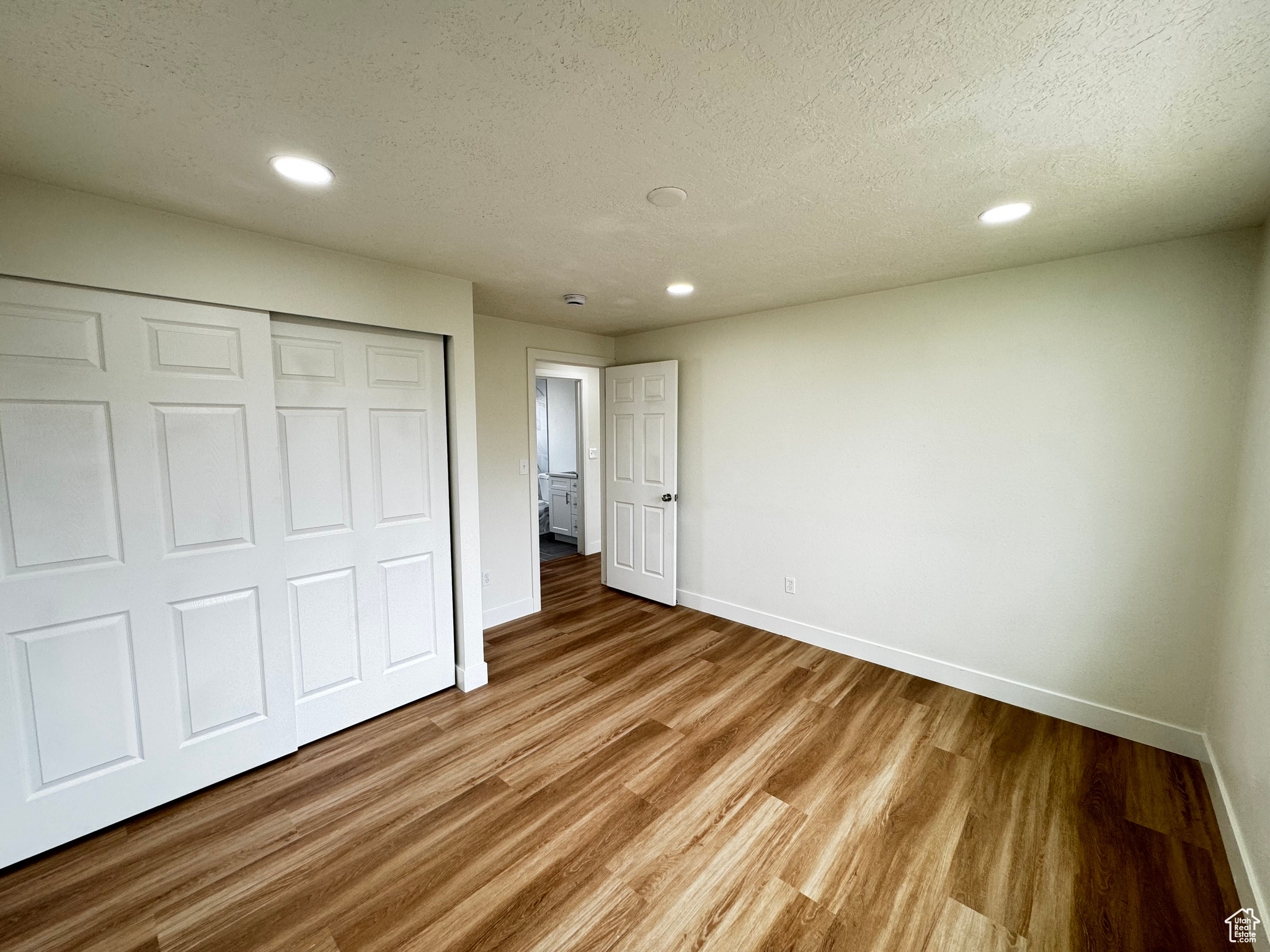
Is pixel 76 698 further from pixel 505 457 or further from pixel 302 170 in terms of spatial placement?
pixel 505 457

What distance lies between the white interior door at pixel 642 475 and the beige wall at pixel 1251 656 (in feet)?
9.87

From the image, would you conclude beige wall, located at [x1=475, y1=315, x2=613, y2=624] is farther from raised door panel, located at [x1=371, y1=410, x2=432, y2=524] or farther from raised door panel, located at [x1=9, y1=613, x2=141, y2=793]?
raised door panel, located at [x1=9, y1=613, x2=141, y2=793]

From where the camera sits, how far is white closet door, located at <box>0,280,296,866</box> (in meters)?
1.69

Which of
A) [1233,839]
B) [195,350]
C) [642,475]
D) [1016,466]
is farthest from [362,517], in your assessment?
[1233,839]

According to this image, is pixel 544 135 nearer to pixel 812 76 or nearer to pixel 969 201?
pixel 812 76

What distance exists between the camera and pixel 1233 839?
5.58 ft

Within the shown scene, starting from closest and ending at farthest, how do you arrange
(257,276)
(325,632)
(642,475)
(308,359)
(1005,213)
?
(1005,213), (257,276), (308,359), (325,632), (642,475)

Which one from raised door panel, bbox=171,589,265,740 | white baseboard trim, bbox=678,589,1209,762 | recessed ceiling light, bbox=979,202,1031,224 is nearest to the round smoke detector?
recessed ceiling light, bbox=979,202,1031,224

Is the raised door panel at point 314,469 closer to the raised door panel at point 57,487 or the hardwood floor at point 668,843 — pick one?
the raised door panel at point 57,487

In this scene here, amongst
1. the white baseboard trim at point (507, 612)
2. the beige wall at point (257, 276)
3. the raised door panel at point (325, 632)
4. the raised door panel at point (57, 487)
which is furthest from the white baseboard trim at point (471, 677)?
the raised door panel at point (57, 487)

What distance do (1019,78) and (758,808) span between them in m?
2.50

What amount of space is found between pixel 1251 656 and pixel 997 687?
1.23m
